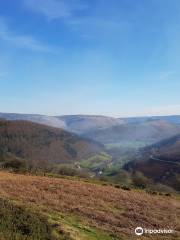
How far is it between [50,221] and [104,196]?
1194 cm

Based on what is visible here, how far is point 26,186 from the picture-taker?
29.4 meters

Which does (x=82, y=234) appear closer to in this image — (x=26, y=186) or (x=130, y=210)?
(x=130, y=210)

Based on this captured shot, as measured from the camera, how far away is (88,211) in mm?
22641

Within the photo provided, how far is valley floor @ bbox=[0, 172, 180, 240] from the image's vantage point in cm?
1802

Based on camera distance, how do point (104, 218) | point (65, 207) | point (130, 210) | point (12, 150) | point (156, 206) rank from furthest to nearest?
point (12, 150) → point (156, 206) → point (130, 210) → point (65, 207) → point (104, 218)

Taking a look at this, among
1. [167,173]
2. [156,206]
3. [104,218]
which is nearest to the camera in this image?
[104,218]

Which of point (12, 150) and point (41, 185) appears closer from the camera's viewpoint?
point (41, 185)

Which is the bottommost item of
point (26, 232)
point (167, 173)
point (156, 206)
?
point (167, 173)

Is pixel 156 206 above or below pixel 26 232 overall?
below

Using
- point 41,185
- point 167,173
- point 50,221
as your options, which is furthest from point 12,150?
point 50,221

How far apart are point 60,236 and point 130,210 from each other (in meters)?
9.95

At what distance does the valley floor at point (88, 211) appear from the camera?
1802 cm

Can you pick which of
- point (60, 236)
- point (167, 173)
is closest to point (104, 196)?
point (60, 236)

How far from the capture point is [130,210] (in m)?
24.8
